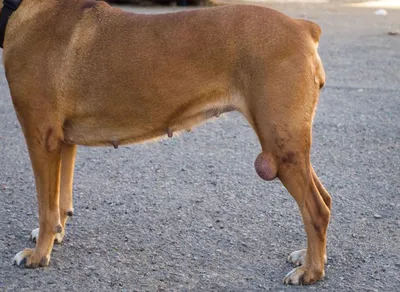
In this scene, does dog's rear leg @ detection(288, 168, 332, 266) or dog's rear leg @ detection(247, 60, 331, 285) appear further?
dog's rear leg @ detection(288, 168, 332, 266)

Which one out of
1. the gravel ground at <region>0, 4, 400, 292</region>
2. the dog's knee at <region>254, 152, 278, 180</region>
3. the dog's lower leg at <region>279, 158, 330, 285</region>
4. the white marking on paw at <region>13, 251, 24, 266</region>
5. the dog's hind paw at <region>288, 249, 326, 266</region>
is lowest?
the gravel ground at <region>0, 4, 400, 292</region>

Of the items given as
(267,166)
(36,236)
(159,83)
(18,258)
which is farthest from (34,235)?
(267,166)

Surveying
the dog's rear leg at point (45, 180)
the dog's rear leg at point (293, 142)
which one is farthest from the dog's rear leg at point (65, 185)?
the dog's rear leg at point (293, 142)

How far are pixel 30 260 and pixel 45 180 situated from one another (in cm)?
52

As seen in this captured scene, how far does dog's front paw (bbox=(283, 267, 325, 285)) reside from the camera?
445 centimetres

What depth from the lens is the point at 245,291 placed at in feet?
14.3

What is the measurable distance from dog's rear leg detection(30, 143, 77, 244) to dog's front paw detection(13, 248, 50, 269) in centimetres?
34

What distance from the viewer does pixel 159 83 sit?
4539 millimetres

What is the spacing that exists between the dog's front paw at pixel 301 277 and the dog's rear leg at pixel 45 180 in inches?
58.8

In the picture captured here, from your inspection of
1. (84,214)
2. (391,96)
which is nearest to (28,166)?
(84,214)

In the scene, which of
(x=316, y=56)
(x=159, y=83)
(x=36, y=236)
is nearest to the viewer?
(x=316, y=56)

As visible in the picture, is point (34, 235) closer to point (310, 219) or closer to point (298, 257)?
point (298, 257)

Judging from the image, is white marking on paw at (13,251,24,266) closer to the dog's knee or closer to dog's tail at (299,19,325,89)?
the dog's knee

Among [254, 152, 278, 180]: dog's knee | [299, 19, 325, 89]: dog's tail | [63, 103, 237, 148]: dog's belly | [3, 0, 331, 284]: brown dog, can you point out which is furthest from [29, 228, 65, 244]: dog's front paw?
[299, 19, 325, 89]: dog's tail
